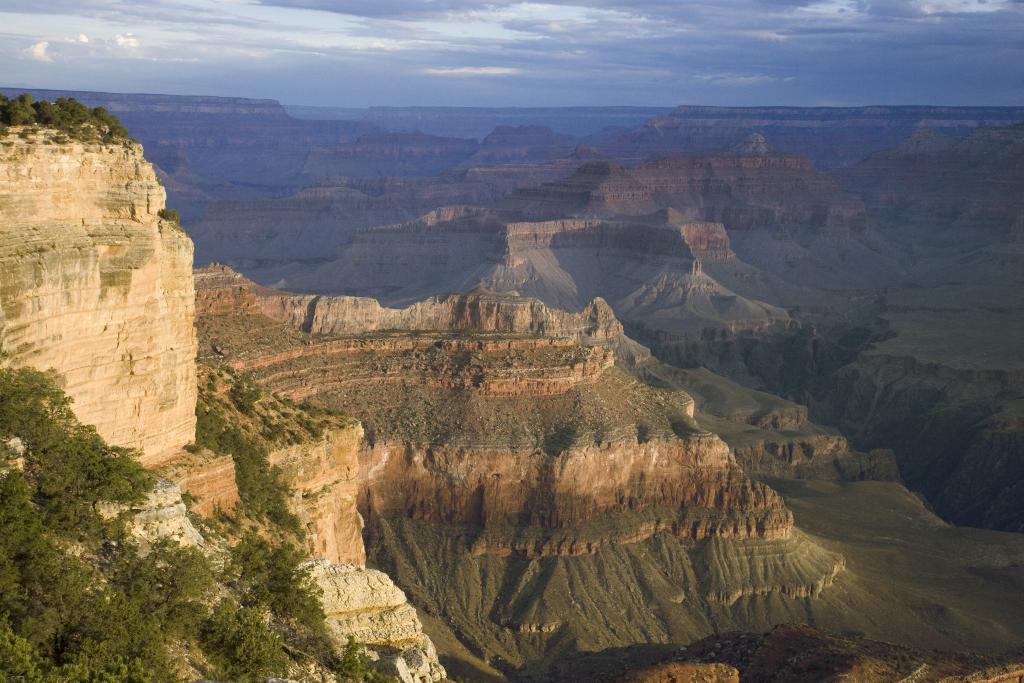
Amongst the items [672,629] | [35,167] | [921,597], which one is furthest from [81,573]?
[921,597]

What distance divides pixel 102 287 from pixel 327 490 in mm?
13821

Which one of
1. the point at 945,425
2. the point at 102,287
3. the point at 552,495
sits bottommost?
the point at 945,425

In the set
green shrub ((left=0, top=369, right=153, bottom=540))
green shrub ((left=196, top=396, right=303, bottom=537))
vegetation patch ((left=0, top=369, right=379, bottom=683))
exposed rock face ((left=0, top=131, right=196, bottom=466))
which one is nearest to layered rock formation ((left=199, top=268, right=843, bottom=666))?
green shrub ((left=196, top=396, right=303, bottom=537))

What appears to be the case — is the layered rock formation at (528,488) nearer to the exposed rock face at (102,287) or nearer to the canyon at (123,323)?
the canyon at (123,323)

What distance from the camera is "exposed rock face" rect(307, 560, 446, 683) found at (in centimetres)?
3038

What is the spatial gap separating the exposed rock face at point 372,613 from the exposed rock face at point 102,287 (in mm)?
4885

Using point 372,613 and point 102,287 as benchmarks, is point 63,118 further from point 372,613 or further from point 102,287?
point 372,613

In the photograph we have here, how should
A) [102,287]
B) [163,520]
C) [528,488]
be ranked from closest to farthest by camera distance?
[163,520] < [102,287] < [528,488]

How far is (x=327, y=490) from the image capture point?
135 feet

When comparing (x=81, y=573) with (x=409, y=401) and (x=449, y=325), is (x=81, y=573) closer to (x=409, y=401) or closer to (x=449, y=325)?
(x=409, y=401)

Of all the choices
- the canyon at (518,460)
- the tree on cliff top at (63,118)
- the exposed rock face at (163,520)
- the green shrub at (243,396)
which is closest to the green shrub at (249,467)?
the canyon at (518,460)

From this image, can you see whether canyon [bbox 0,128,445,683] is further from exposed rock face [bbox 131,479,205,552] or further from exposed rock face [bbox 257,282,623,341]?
exposed rock face [bbox 257,282,623,341]

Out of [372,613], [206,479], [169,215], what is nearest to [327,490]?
[206,479]

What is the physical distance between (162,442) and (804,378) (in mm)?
132138
